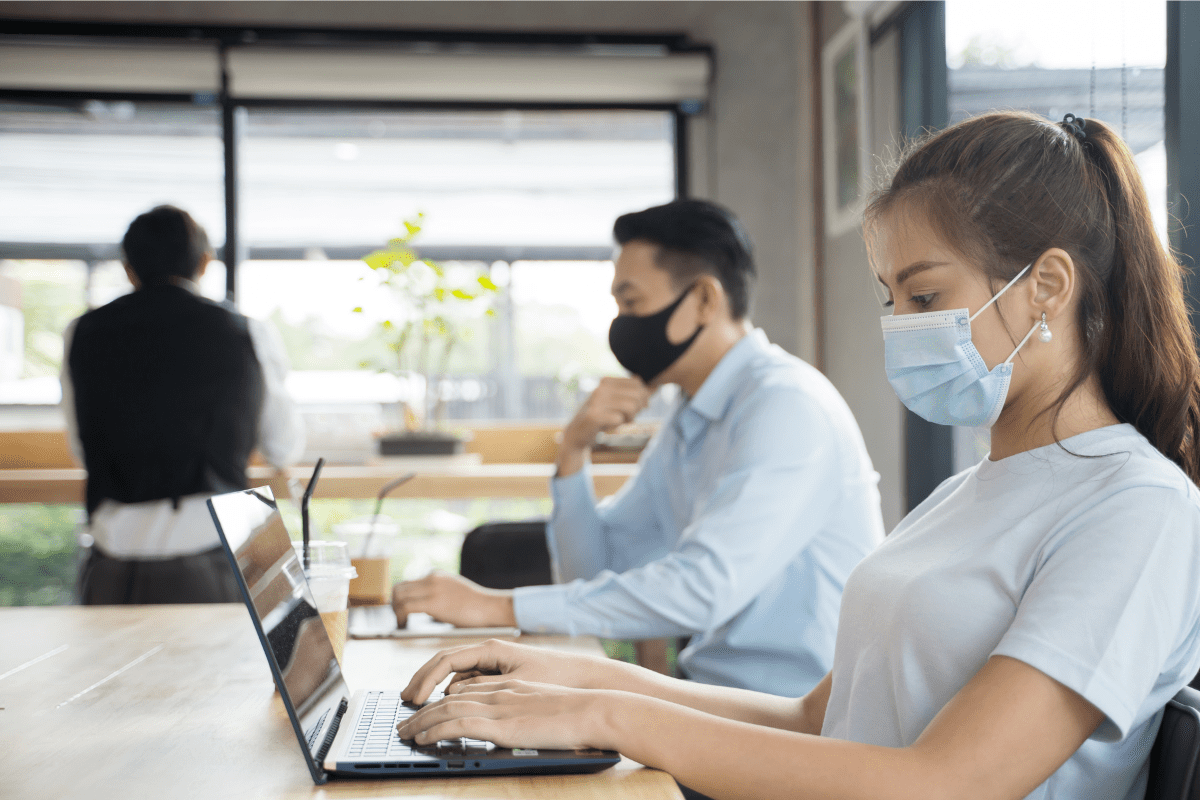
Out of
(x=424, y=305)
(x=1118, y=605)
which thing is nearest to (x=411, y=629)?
(x=1118, y=605)

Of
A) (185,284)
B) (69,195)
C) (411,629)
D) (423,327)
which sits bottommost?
(411,629)

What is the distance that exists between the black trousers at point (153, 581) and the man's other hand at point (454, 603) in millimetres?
881

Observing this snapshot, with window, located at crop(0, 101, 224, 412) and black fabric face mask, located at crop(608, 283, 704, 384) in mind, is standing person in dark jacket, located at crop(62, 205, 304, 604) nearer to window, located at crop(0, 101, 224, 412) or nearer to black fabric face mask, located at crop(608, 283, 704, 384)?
black fabric face mask, located at crop(608, 283, 704, 384)

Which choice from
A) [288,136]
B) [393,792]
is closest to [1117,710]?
[393,792]

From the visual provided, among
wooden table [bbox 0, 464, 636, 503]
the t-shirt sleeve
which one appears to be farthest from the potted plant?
the t-shirt sleeve

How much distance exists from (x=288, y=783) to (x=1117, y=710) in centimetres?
61

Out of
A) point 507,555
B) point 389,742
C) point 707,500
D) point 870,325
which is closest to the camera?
point 389,742

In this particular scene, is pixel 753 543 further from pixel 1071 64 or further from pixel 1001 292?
pixel 1071 64

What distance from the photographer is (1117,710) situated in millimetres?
649

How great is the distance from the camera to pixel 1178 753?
0.67 m

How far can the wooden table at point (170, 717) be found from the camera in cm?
71

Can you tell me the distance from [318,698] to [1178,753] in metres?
0.67

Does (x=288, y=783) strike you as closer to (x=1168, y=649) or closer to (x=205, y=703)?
(x=205, y=703)

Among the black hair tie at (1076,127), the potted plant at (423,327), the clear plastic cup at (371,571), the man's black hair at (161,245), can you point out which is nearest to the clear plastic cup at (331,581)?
the clear plastic cup at (371,571)
